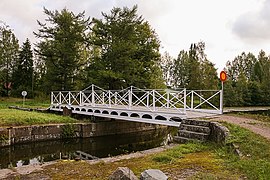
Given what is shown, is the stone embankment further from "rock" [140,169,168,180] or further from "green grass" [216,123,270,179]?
"rock" [140,169,168,180]

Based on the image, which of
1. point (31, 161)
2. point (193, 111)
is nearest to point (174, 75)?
point (193, 111)

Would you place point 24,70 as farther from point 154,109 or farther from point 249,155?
point 249,155

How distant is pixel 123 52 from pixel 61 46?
682 centimetres

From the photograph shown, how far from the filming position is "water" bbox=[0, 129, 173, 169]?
32.8ft

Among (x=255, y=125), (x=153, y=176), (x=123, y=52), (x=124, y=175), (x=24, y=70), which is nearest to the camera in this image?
(x=153, y=176)

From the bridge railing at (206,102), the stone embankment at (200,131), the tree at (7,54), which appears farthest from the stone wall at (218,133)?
the tree at (7,54)

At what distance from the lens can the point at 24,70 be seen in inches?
1320

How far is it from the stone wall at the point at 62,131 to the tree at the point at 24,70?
68.2 feet

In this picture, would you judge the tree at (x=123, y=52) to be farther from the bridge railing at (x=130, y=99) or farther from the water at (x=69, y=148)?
the water at (x=69, y=148)

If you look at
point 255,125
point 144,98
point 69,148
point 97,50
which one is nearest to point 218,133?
point 255,125

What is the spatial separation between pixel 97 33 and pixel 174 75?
26177mm

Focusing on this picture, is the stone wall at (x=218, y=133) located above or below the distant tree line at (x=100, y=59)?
below

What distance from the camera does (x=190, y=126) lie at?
7918 mm

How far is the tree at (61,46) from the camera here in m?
24.2
